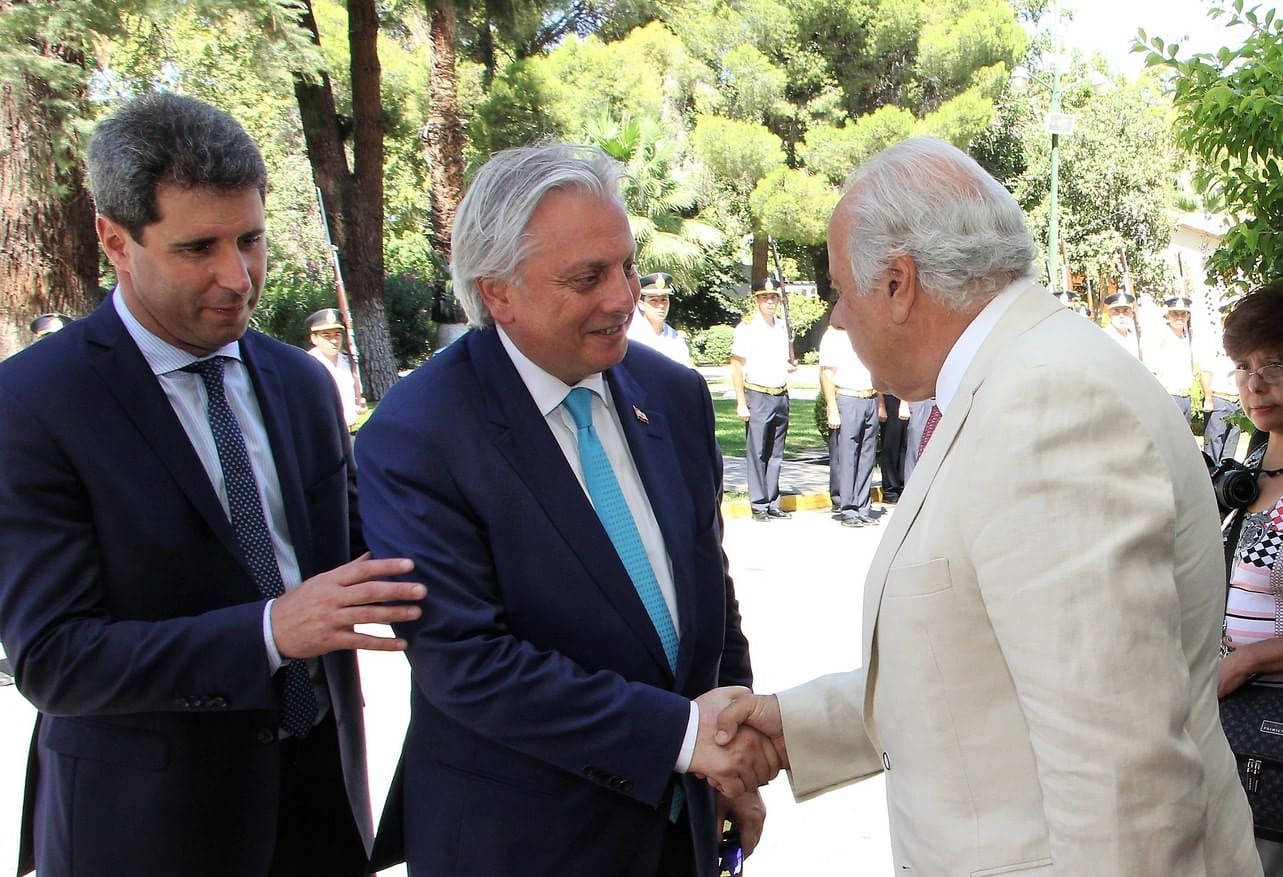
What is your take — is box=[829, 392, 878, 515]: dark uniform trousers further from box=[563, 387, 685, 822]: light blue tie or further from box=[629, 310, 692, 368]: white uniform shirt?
box=[563, 387, 685, 822]: light blue tie

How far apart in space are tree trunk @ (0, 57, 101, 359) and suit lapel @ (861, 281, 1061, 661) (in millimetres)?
7383

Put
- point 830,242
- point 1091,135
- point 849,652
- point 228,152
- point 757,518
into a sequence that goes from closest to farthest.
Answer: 1. point 830,242
2. point 228,152
3. point 849,652
4. point 757,518
5. point 1091,135

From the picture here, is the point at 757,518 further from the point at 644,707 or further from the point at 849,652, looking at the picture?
A: the point at 644,707

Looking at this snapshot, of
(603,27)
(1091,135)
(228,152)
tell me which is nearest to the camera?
(228,152)

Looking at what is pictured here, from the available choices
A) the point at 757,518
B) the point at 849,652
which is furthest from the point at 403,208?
the point at 849,652

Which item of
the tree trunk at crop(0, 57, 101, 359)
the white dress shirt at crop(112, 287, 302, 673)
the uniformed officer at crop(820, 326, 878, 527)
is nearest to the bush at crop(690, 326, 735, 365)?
the uniformed officer at crop(820, 326, 878, 527)

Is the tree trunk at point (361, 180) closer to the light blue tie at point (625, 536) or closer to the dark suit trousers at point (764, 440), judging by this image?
the dark suit trousers at point (764, 440)

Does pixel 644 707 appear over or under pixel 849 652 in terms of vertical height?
over

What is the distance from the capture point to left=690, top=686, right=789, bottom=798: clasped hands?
2.00m

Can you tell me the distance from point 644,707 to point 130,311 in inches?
48.7

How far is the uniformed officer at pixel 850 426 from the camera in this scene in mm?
10617

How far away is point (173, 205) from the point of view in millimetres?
2049

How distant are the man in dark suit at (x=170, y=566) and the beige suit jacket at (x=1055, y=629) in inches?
33.1

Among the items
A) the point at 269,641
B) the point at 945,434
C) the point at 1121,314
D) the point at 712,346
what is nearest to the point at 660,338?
the point at 1121,314
